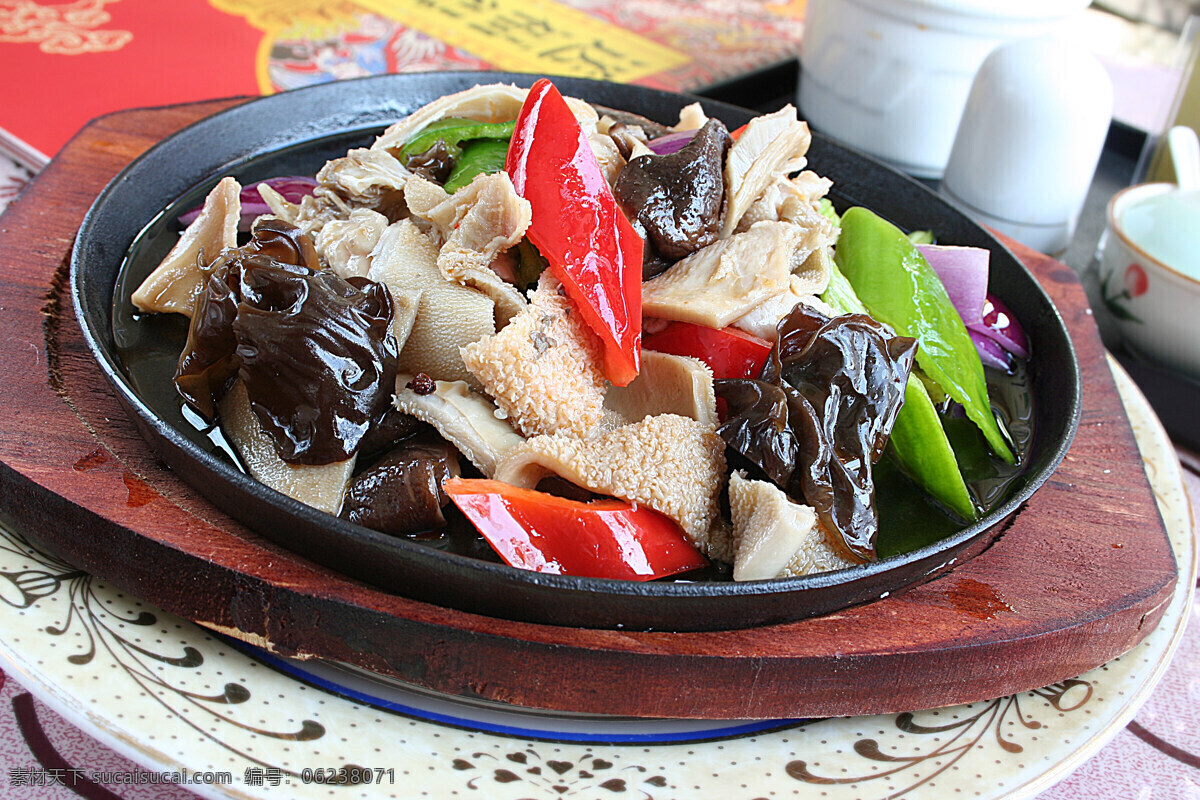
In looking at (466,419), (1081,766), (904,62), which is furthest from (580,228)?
(904,62)

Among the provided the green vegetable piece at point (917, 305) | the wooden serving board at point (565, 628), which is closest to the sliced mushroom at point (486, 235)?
the wooden serving board at point (565, 628)

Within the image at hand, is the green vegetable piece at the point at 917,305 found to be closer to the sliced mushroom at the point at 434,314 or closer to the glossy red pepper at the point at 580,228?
the glossy red pepper at the point at 580,228

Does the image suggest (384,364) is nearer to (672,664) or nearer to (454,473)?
(454,473)

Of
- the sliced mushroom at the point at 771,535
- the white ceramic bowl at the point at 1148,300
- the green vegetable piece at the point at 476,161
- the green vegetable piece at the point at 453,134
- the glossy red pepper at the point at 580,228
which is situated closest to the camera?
the sliced mushroom at the point at 771,535

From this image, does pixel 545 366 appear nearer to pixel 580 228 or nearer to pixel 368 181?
pixel 580 228

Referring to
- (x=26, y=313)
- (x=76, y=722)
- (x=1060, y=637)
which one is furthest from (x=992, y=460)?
(x=26, y=313)
